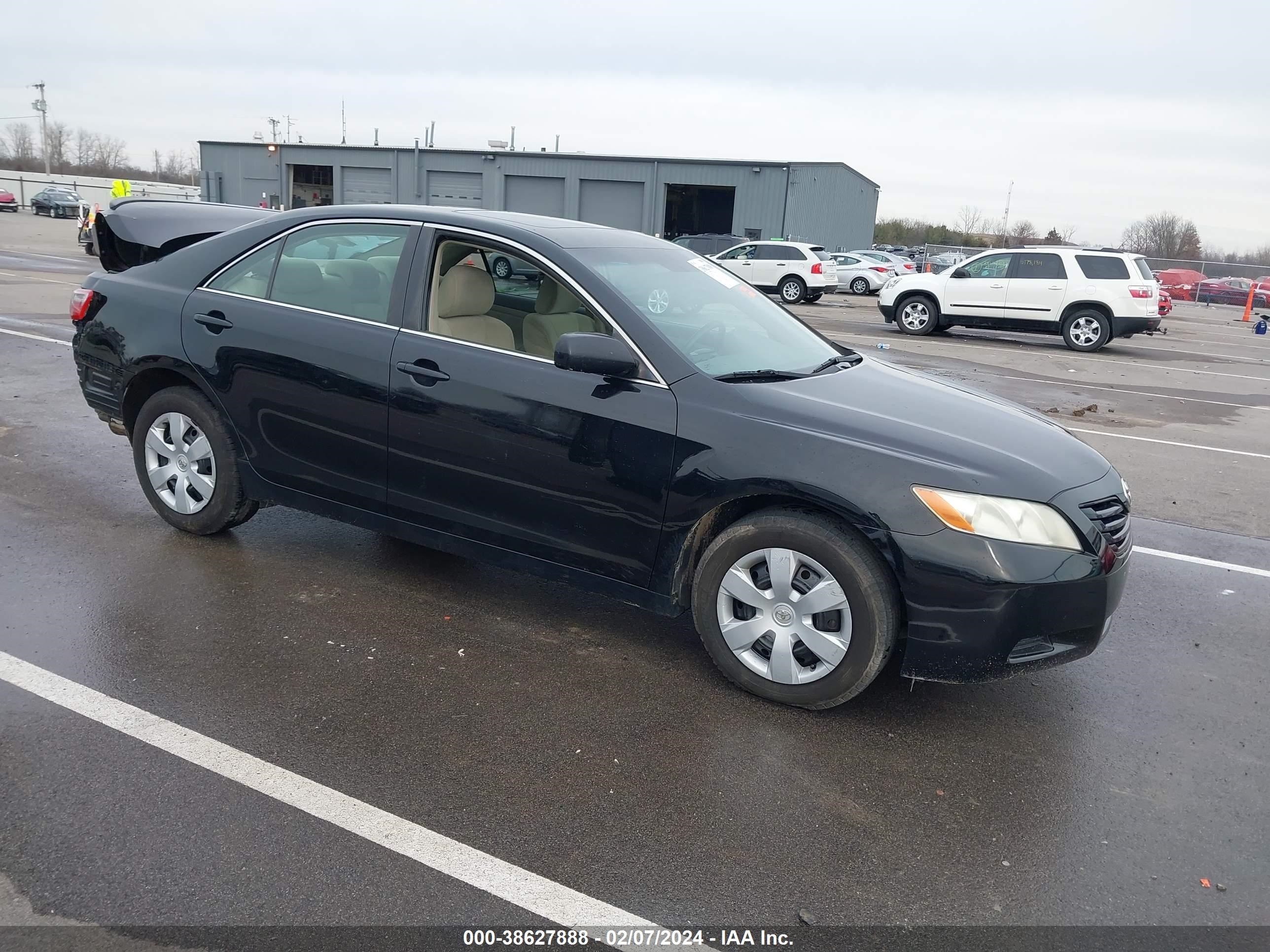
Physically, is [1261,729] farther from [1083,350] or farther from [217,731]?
[1083,350]

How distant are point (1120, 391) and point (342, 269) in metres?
11.4

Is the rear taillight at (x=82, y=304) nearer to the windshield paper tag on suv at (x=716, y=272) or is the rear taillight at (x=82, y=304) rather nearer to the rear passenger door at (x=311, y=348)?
the rear passenger door at (x=311, y=348)

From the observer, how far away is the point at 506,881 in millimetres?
2752

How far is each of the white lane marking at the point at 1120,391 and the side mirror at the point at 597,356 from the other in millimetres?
10837

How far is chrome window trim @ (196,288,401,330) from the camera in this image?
14.7 ft

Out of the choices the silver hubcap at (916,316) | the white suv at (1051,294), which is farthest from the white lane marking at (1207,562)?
the silver hubcap at (916,316)

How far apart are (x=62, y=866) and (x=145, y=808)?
0.29 m

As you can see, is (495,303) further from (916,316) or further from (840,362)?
(916,316)

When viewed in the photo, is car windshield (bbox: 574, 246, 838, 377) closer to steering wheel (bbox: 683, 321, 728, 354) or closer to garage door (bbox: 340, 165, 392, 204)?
steering wheel (bbox: 683, 321, 728, 354)

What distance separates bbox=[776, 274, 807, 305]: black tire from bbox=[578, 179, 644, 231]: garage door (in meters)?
13.9

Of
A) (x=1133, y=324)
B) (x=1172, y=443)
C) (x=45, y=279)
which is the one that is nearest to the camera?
(x=1172, y=443)

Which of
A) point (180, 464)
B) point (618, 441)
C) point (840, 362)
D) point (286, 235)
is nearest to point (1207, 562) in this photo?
point (840, 362)

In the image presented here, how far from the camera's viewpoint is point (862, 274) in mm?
33031

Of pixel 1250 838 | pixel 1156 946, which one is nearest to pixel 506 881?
pixel 1156 946
